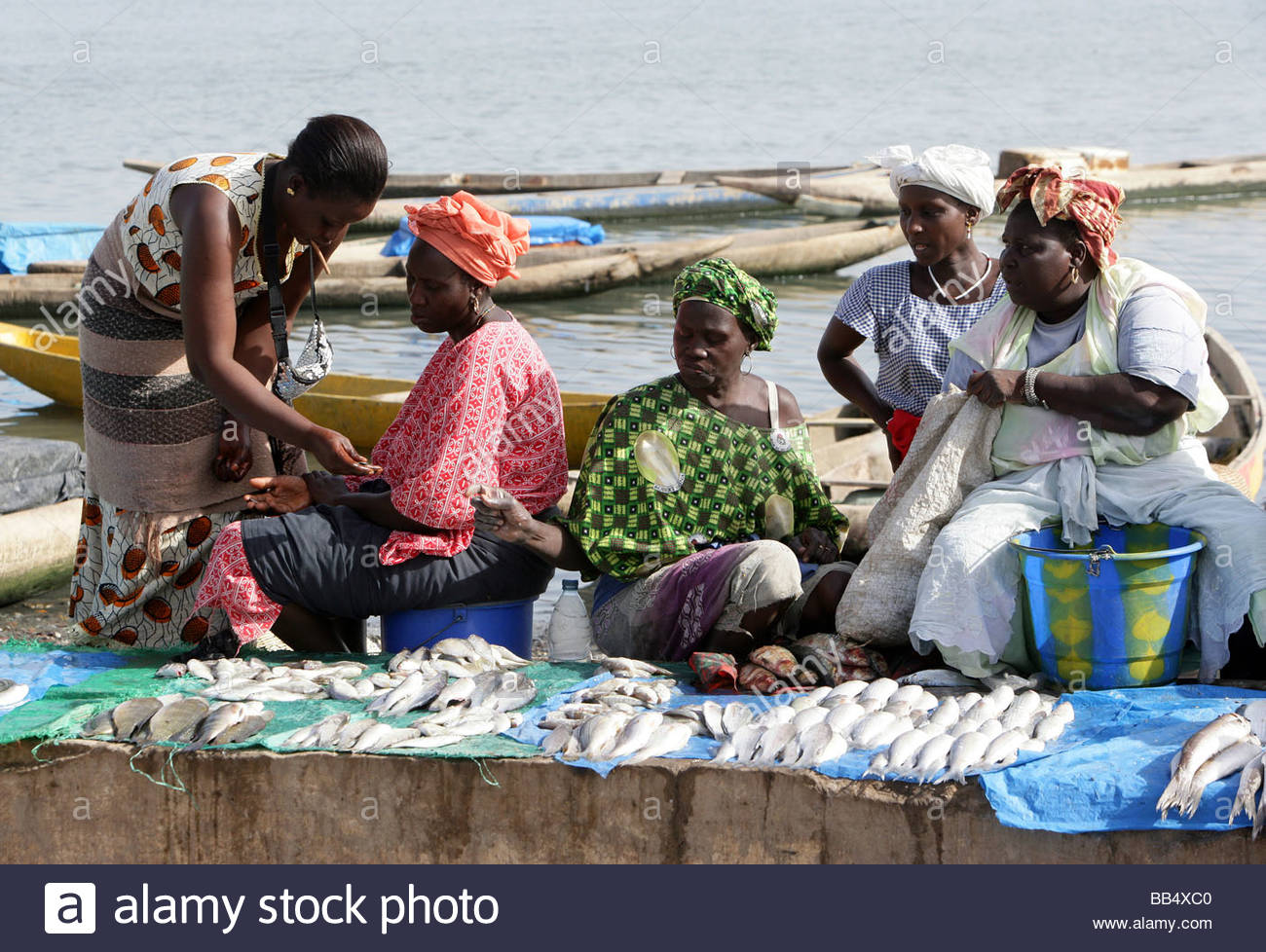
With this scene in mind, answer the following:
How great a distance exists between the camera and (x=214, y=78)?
131ft

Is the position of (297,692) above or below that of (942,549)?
below

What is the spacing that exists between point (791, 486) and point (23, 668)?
2.09 meters

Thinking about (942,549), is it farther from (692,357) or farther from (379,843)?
(379,843)

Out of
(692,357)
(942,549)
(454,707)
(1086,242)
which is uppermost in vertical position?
(1086,242)

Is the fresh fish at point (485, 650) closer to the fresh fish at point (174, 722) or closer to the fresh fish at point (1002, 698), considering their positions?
the fresh fish at point (174, 722)

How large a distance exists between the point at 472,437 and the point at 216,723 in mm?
988

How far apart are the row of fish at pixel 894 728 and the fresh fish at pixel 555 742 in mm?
294

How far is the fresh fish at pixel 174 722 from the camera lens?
3234 millimetres

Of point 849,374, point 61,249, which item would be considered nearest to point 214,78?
point 61,249

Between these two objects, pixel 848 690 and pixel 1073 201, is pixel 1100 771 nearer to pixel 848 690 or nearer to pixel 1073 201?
pixel 848 690

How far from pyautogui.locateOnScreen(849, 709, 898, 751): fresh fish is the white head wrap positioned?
1729 millimetres

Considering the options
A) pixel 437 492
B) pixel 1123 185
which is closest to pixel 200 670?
pixel 437 492

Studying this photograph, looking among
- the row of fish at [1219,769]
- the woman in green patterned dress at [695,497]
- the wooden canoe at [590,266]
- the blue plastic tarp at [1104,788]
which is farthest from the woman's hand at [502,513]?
the wooden canoe at [590,266]

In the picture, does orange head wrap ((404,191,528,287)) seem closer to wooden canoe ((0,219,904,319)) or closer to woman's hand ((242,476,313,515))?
woman's hand ((242,476,313,515))
